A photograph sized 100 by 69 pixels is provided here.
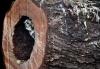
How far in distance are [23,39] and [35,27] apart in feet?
0.68

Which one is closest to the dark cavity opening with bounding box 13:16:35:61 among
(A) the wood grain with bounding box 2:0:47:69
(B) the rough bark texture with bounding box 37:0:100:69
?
(A) the wood grain with bounding box 2:0:47:69

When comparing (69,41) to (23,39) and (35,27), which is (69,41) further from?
(23,39)

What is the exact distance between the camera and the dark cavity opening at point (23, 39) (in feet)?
6.47

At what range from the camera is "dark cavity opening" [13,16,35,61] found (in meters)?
1.97

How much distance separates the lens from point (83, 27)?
177cm

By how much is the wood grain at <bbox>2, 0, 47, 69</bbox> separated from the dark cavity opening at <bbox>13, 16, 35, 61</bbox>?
33 millimetres

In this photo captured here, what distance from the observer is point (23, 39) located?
2.03 m

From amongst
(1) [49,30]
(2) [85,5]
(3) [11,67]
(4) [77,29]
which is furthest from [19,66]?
(2) [85,5]

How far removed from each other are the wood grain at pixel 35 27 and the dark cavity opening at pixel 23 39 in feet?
0.11

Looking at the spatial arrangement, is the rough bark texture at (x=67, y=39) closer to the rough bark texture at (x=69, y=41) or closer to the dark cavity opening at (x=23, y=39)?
the rough bark texture at (x=69, y=41)

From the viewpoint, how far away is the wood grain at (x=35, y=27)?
72.5 inches

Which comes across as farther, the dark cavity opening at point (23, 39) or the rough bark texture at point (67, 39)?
the dark cavity opening at point (23, 39)

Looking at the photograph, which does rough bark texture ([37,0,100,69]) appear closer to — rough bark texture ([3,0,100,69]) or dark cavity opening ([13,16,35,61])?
rough bark texture ([3,0,100,69])

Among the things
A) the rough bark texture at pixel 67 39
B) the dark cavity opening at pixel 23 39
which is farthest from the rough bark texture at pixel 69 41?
the dark cavity opening at pixel 23 39
